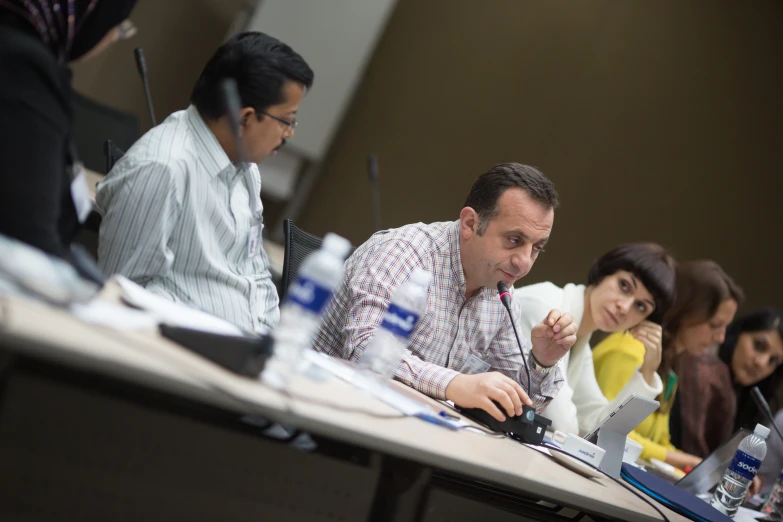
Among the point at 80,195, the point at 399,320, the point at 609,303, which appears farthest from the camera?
the point at 609,303

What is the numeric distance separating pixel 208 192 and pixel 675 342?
2657 mm

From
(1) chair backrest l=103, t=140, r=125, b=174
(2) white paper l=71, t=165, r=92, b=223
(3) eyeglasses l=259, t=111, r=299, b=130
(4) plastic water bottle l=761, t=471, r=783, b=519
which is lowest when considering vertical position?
(4) plastic water bottle l=761, t=471, r=783, b=519

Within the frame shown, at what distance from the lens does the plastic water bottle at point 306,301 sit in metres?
1.29

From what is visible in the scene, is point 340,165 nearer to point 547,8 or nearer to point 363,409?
point 547,8

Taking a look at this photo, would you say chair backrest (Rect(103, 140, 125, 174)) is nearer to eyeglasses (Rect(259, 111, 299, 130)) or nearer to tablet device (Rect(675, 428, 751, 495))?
eyeglasses (Rect(259, 111, 299, 130))

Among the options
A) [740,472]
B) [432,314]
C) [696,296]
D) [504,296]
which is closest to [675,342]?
[696,296]

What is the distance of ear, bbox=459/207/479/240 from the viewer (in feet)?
7.41

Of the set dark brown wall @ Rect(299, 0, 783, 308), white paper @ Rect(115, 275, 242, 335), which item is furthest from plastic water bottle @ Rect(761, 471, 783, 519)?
white paper @ Rect(115, 275, 242, 335)

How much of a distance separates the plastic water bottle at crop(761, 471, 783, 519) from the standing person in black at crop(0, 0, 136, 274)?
8.59 ft

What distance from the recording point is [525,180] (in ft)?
7.37

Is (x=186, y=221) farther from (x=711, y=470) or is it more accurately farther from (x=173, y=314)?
(x=711, y=470)

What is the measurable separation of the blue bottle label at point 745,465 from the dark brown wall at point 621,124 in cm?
220

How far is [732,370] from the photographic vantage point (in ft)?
14.2

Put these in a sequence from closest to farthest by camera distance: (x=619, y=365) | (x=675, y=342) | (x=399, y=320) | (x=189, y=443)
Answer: (x=189, y=443), (x=399, y=320), (x=619, y=365), (x=675, y=342)
